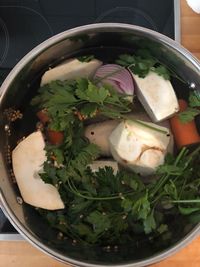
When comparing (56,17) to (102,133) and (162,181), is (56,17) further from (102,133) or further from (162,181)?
(162,181)

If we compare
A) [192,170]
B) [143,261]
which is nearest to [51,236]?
[143,261]

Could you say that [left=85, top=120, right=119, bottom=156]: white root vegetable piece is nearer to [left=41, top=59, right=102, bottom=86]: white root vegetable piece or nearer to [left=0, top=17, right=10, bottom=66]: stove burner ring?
[left=41, top=59, right=102, bottom=86]: white root vegetable piece

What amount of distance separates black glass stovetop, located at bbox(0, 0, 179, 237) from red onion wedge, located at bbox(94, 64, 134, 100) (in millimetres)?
130

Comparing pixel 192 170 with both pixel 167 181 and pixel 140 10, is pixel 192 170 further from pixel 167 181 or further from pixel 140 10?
pixel 140 10

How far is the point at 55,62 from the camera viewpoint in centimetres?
99

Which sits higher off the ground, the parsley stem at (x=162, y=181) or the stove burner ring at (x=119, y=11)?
the stove burner ring at (x=119, y=11)

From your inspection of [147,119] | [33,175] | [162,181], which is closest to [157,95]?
[147,119]

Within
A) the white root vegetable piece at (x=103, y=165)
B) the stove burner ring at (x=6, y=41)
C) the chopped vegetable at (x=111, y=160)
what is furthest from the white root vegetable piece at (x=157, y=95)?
the stove burner ring at (x=6, y=41)

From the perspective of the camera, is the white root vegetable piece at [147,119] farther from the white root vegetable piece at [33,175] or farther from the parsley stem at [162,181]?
the white root vegetable piece at [33,175]

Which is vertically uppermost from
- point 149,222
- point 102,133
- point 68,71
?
point 68,71

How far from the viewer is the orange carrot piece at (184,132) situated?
38.2 inches

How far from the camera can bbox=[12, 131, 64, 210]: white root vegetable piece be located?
36.4 inches

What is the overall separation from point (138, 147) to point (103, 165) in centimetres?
7

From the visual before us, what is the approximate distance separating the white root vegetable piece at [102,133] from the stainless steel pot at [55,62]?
126 mm
